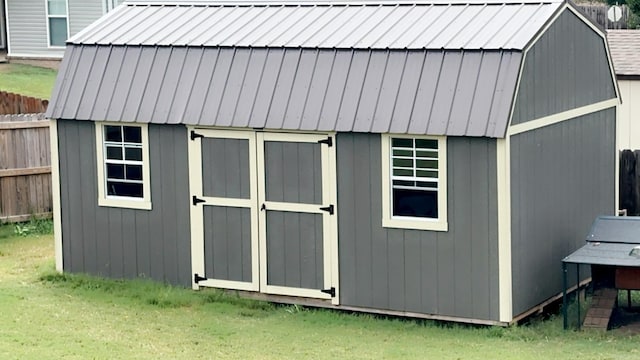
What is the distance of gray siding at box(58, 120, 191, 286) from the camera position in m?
16.2

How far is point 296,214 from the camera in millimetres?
15414

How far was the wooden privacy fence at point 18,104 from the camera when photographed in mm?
24922

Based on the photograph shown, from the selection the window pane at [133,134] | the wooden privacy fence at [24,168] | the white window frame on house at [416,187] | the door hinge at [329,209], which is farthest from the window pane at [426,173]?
the wooden privacy fence at [24,168]

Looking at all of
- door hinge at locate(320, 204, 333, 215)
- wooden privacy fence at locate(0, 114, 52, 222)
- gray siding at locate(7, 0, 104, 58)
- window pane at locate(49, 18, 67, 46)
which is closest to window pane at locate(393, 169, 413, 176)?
door hinge at locate(320, 204, 333, 215)

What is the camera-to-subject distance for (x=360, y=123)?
1482cm

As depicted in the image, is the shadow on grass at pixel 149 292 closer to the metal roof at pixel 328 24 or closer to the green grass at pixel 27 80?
the metal roof at pixel 328 24

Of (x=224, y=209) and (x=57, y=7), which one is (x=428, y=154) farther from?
(x=57, y=7)

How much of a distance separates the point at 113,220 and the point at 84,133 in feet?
3.78

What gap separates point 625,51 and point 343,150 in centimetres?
989

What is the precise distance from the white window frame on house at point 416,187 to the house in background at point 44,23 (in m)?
22.9

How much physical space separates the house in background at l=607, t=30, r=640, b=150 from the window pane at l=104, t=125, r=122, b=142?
9.28 metres

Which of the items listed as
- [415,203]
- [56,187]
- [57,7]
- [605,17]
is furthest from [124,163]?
[57,7]

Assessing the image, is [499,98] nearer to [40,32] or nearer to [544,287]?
[544,287]

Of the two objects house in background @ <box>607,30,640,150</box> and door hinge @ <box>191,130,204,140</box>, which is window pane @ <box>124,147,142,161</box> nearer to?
door hinge @ <box>191,130,204,140</box>
